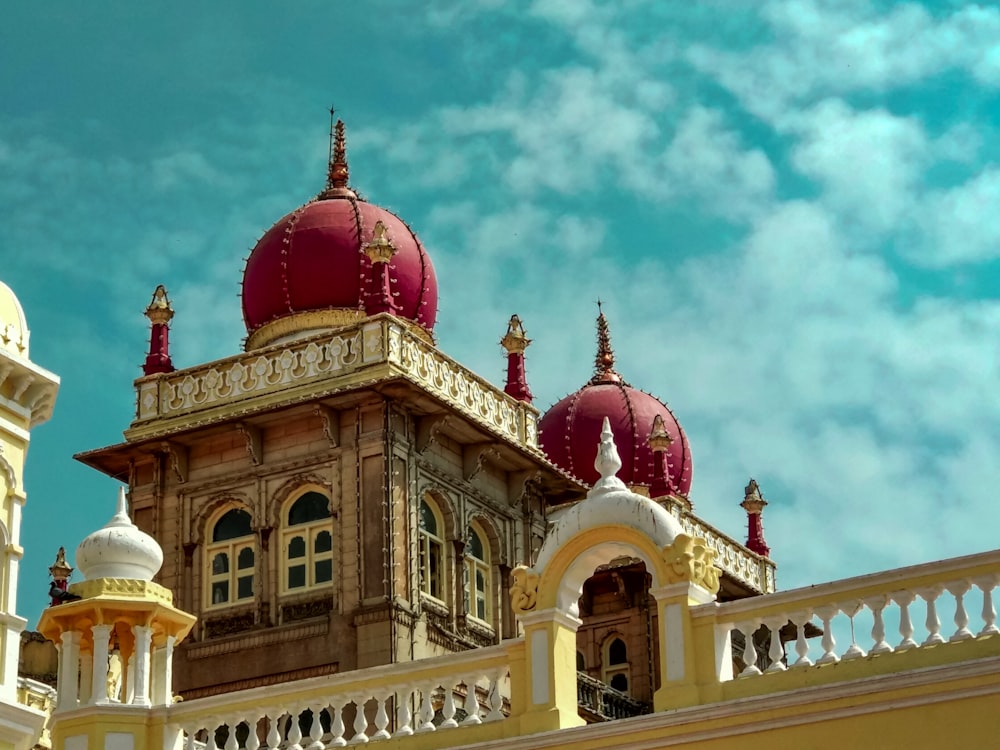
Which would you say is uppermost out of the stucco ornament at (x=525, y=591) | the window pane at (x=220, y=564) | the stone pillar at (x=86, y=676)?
the window pane at (x=220, y=564)

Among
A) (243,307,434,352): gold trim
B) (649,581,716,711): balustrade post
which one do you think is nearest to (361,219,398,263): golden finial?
(243,307,434,352): gold trim

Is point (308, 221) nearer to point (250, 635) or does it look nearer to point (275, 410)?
point (275, 410)

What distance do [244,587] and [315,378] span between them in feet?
10.5

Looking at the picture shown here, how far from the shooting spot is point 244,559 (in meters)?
30.2

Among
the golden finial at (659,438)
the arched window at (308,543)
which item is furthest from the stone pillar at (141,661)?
the golden finial at (659,438)

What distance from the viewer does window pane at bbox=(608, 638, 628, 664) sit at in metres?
35.8

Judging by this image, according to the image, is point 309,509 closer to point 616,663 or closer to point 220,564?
point 220,564

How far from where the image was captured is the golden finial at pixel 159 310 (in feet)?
106

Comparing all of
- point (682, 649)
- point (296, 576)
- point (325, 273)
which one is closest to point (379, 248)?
point (325, 273)

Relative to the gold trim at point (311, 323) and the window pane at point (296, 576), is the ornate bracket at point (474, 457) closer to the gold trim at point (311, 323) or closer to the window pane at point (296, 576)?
the gold trim at point (311, 323)

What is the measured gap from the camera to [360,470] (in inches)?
1161

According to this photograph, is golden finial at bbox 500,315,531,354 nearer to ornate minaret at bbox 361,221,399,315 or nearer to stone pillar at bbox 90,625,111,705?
ornate minaret at bbox 361,221,399,315

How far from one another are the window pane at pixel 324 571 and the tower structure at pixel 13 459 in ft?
24.0

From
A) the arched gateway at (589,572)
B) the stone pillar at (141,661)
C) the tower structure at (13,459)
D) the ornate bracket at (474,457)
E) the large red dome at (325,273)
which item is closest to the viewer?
the arched gateway at (589,572)
